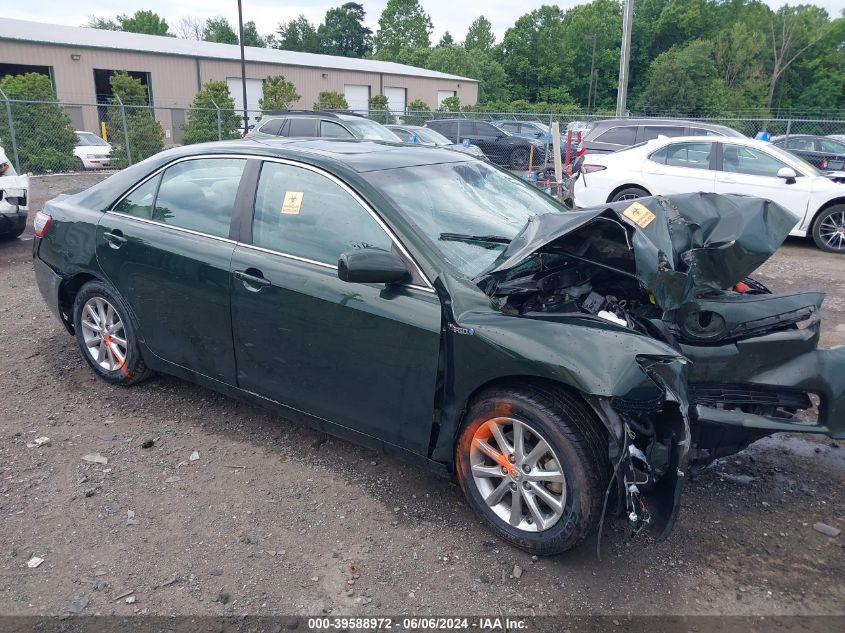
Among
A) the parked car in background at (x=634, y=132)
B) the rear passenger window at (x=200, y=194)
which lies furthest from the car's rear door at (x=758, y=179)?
the rear passenger window at (x=200, y=194)

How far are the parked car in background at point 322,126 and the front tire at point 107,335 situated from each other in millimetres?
10037

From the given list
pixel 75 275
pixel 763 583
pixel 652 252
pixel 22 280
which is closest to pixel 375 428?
pixel 652 252

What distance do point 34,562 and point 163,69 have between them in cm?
3507

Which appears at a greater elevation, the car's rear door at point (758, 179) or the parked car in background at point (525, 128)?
the parked car in background at point (525, 128)

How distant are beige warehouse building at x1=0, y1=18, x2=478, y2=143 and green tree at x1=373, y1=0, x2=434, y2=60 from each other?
4514cm

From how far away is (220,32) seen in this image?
277ft

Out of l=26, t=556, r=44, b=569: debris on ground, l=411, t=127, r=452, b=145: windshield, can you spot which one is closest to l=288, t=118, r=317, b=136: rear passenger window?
l=411, t=127, r=452, b=145: windshield

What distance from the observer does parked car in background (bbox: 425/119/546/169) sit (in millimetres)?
21391

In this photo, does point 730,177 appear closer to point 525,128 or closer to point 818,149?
point 818,149

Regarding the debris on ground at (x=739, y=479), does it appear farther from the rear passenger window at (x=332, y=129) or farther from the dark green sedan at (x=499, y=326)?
the rear passenger window at (x=332, y=129)

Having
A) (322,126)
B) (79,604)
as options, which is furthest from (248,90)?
(79,604)

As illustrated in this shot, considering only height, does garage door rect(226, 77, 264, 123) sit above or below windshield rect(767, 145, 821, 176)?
above

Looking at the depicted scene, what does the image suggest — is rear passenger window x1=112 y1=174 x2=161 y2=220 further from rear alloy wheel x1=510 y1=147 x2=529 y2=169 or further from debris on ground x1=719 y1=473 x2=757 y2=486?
rear alloy wheel x1=510 y1=147 x2=529 y2=169

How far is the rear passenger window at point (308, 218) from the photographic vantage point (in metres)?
3.37
